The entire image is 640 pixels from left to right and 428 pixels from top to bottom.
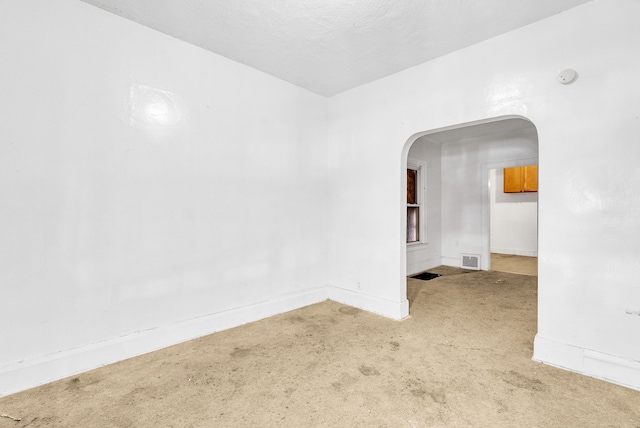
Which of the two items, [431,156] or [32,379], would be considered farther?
[431,156]

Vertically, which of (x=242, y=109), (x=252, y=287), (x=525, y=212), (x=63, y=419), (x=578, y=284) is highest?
(x=242, y=109)

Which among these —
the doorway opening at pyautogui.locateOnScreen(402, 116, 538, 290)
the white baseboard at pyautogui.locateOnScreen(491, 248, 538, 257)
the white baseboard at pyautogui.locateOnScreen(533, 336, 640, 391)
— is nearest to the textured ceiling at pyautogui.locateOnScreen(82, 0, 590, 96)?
the white baseboard at pyautogui.locateOnScreen(533, 336, 640, 391)

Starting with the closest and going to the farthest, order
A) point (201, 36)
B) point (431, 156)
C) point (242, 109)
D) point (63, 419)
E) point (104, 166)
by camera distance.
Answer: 1. point (63, 419)
2. point (104, 166)
3. point (201, 36)
4. point (242, 109)
5. point (431, 156)

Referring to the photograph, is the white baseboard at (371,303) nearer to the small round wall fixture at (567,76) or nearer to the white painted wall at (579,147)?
the white painted wall at (579,147)

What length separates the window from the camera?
5.64 m

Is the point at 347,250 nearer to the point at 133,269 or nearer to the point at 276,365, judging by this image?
the point at 276,365

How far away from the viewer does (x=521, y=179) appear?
730 cm

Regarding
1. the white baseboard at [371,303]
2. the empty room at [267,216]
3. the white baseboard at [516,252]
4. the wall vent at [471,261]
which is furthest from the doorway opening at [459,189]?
the white baseboard at [516,252]

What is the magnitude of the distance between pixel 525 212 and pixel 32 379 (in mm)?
9208

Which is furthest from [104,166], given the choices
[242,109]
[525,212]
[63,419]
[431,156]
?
[525,212]

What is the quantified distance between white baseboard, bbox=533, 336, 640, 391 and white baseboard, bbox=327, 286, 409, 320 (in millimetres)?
1195

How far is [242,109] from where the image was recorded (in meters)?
3.07

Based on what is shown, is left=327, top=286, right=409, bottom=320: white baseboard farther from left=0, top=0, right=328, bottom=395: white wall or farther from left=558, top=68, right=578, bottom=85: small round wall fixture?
left=558, top=68, right=578, bottom=85: small round wall fixture

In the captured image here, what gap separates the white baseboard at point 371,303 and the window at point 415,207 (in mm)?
2432
